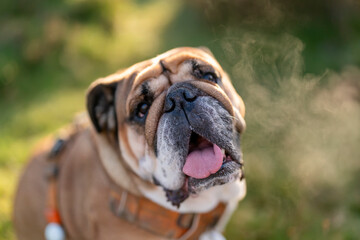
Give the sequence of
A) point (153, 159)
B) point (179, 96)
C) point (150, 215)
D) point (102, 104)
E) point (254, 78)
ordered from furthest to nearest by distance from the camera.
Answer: point (254, 78) < point (102, 104) < point (150, 215) < point (153, 159) < point (179, 96)

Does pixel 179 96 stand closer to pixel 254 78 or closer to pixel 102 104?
pixel 102 104

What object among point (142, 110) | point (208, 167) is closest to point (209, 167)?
point (208, 167)

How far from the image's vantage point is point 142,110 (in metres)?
2.88

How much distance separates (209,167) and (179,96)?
1.49 ft

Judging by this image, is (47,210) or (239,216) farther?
(239,216)

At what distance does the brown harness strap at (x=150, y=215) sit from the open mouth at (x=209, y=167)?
1.21ft

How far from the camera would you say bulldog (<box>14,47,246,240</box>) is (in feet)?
8.61

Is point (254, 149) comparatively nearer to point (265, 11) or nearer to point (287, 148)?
point (287, 148)

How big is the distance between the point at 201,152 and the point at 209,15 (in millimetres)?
4729

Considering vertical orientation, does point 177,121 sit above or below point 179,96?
below

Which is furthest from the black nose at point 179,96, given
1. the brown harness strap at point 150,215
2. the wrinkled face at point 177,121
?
the brown harness strap at point 150,215

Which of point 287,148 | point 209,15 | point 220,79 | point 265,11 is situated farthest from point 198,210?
point 209,15

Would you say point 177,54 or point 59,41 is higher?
point 59,41

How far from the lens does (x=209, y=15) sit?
7.05 m
